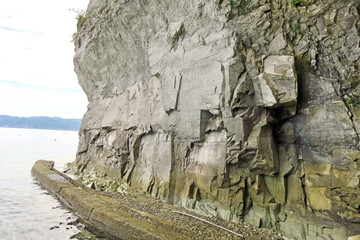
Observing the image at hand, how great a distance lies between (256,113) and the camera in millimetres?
7570

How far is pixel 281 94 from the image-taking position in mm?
6992

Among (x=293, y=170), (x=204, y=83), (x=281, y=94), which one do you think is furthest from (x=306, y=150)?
(x=204, y=83)

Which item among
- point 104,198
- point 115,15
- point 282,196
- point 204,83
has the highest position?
point 115,15

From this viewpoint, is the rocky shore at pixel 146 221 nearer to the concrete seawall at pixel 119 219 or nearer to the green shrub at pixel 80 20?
the concrete seawall at pixel 119 219

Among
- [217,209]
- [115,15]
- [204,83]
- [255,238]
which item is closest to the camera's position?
[255,238]

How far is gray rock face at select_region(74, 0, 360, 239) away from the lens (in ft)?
20.7

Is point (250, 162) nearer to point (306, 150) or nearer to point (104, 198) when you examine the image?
point (306, 150)

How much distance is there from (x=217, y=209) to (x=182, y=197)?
5.47 feet

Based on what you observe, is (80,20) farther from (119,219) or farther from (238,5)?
(119,219)

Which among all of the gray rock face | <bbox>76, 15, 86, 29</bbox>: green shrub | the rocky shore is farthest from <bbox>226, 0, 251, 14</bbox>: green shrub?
<bbox>76, 15, 86, 29</bbox>: green shrub

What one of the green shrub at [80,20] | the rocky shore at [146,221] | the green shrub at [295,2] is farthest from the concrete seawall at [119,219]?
the green shrub at [80,20]

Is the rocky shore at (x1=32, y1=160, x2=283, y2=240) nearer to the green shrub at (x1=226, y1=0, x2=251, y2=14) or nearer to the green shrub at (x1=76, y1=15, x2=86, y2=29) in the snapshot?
the green shrub at (x1=226, y1=0, x2=251, y2=14)

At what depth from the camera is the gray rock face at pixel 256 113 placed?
6.31 m

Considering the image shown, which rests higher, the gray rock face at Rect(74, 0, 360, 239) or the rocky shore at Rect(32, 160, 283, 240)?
the gray rock face at Rect(74, 0, 360, 239)
